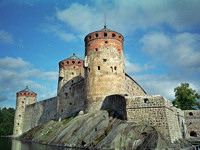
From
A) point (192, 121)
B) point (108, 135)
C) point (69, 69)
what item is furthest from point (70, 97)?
point (192, 121)

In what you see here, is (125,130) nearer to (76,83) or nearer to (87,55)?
(87,55)

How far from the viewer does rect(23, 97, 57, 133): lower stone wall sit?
3744 centimetres

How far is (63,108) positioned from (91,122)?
13.4 meters

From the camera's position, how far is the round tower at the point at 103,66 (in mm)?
21969

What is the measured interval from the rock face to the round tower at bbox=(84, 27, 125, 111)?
10.0ft

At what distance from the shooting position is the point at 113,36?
24016 millimetres

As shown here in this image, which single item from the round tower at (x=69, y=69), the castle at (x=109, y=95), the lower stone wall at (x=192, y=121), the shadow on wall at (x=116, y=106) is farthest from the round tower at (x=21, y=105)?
the lower stone wall at (x=192, y=121)

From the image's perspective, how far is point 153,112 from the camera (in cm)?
1573

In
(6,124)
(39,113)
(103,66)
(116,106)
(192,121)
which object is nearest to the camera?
(116,106)

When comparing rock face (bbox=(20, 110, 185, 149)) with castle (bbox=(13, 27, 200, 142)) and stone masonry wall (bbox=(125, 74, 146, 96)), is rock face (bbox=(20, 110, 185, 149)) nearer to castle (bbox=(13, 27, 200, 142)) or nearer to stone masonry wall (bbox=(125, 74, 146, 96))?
castle (bbox=(13, 27, 200, 142))

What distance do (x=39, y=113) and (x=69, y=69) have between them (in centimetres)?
1628

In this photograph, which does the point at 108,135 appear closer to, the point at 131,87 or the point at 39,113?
the point at 131,87

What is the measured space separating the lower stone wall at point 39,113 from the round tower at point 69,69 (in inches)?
281

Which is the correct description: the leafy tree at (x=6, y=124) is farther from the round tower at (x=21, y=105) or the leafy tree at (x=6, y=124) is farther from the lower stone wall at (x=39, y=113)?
the lower stone wall at (x=39, y=113)
